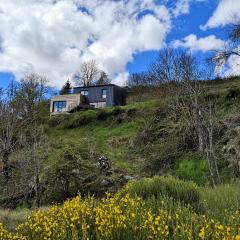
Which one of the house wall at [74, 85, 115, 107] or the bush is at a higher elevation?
the house wall at [74, 85, 115, 107]

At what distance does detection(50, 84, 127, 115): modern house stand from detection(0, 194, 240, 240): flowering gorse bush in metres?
47.3

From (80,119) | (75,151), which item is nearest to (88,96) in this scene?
(80,119)

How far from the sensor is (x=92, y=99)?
182 feet

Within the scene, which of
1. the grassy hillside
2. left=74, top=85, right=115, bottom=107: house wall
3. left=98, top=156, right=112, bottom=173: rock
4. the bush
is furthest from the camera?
left=74, top=85, right=115, bottom=107: house wall

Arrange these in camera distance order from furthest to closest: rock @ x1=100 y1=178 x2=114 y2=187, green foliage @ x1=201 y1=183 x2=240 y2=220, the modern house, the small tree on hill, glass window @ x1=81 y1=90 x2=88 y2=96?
the small tree on hill, glass window @ x1=81 y1=90 x2=88 y2=96, the modern house, rock @ x1=100 y1=178 x2=114 y2=187, green foliage @ x1=201 y1=183 x2=240 y2=220

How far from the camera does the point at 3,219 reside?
7.52 metres

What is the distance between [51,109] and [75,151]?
40.1 meters

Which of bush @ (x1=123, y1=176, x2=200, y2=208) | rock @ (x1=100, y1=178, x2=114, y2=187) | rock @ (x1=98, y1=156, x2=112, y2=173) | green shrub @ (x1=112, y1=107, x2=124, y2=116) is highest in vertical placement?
green shrub @ (x1=112, y1=107, x2=124, y2=116)

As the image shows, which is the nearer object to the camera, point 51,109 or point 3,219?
point 3,219

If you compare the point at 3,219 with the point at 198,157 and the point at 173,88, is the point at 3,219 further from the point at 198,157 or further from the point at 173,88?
the point at 173,88

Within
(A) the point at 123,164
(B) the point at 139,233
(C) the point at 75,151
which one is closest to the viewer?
(B) the point at 139,233

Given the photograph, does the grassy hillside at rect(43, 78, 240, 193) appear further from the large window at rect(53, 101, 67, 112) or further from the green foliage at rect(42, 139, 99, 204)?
the large window at rect(53, 101, 67, 112)

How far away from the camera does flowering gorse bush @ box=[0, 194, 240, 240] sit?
429 cm

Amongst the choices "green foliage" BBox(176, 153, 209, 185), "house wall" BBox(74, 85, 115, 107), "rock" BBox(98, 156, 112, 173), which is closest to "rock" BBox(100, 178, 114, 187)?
"rock" BBox(98, 156, 112, 173)
